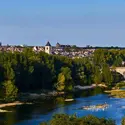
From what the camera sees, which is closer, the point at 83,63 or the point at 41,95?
the point at 41,95

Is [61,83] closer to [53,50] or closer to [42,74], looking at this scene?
[42,74]

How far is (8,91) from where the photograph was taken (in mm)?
48812

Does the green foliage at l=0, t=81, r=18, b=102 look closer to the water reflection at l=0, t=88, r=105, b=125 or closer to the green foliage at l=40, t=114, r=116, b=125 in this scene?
the water reflection at l=0, t=88, r=105, b=125

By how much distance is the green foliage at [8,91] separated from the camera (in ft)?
160

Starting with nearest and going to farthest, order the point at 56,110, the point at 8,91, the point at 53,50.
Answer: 1. the point at 56,110
2. the point at 8,91
3. the point at 53,50

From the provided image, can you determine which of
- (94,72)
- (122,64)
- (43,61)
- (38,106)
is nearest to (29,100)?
(38,106)

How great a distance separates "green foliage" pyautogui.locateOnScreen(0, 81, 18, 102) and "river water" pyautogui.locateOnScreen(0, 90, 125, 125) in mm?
2868

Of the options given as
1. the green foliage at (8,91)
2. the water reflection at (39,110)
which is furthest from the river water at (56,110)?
the green foliage at (8,91)

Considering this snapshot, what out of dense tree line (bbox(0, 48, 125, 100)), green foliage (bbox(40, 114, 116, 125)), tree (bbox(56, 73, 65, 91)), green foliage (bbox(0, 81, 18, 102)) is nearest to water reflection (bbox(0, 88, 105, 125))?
green foliage (bbox(0, 81, 18, 102))

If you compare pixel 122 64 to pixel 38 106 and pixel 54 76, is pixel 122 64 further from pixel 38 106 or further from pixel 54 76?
pixel 38 106

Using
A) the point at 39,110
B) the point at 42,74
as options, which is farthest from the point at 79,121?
the point at 42,74

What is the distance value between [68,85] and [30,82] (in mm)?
7264

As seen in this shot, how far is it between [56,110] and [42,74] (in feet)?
61.0

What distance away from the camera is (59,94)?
58.6 metres
